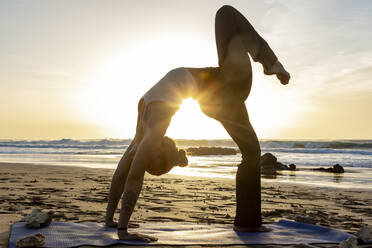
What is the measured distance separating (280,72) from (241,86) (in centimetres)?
44

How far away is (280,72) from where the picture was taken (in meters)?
4.20

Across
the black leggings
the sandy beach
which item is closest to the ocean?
the sandy beach

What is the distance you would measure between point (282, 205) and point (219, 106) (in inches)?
130

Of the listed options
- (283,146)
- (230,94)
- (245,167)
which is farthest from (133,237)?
(283,146)

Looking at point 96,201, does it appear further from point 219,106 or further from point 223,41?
point 223,41

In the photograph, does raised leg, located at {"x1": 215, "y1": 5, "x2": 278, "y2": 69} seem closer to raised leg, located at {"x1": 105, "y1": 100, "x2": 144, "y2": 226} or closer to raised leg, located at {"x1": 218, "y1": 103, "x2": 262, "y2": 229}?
raised leg, located at {"x1": 218, "y1": 103, "x2": 262, "y2": 229}

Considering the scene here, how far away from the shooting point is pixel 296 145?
51.9 metres

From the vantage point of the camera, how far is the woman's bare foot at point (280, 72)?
13.8 feet

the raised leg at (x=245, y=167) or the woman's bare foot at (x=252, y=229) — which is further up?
the raised leg at (x=245, y=167)

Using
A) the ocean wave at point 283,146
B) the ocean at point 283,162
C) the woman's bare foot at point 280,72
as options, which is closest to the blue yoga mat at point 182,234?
the woman's bare foot at point 280,72

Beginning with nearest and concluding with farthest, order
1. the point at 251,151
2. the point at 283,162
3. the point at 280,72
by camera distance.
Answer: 1. the point at 280,72
2. the point at 251,151
3. the point at 283,162

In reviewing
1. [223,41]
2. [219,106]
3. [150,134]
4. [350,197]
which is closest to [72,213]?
[150,134]

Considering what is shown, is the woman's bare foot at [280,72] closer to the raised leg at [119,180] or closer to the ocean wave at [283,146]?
the raised leg at [119,180]

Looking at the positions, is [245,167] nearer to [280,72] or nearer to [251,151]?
[251,151]
